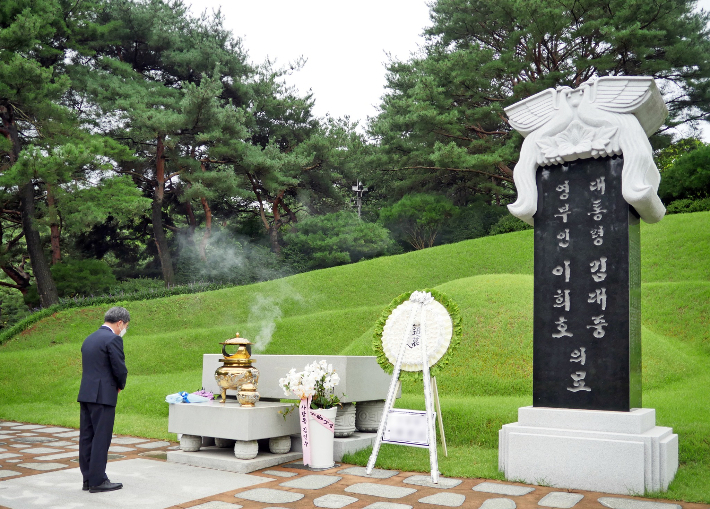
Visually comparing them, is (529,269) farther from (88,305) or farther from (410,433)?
(88,305)

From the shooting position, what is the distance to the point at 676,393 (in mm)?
6914

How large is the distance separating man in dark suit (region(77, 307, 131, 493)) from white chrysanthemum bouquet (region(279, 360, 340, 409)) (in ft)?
4.74

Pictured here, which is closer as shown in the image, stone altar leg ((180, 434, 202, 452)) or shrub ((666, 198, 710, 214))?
stone altar leg ((180, 434, 202, 452))

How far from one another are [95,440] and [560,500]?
11.0ft

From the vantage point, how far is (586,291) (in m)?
4.56

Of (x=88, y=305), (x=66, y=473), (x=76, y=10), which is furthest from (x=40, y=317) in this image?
(x=66, y=473)

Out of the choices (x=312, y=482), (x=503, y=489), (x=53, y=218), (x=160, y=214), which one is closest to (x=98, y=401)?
(x=312, y=482)

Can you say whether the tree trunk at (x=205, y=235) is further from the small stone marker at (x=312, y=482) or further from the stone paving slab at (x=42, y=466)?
the small stone marker at (x=312, y=482)

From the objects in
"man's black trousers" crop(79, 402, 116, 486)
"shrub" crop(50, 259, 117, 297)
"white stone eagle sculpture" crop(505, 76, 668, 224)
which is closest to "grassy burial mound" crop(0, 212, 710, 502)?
"man's black trousers" crop(79, 402, 116, 486)

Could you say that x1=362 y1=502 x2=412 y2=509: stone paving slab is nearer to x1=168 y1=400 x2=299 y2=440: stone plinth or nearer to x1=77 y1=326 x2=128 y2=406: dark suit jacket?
x1=168 y1=400 x2=299 y2=440: stone plinth

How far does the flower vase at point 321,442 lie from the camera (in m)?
4.91

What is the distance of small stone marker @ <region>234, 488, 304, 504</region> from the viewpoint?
389cm

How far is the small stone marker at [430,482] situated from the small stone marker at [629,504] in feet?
3.43

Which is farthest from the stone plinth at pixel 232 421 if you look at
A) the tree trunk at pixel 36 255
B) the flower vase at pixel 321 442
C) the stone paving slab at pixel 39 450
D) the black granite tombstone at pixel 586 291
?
the tree trunk at pixel 36 255
